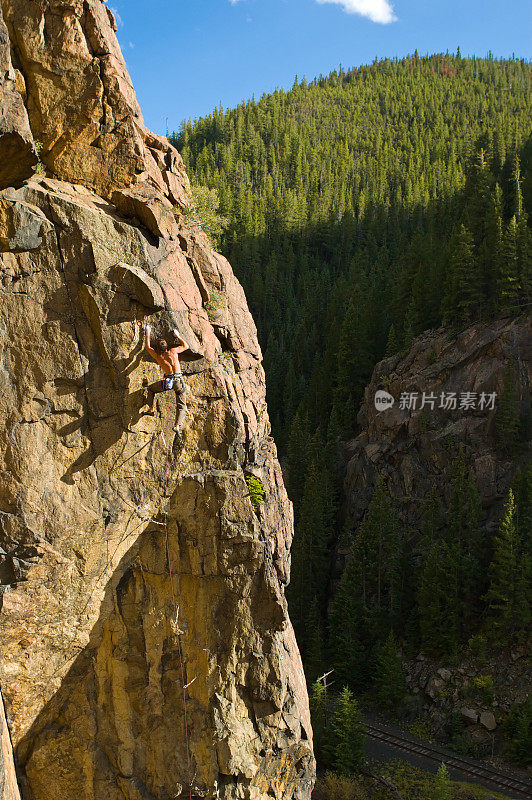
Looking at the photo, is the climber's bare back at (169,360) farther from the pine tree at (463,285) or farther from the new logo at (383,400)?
the pine tree at (463,285)

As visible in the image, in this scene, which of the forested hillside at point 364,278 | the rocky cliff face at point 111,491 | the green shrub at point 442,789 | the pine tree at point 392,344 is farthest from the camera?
the pine tree at point 392,344

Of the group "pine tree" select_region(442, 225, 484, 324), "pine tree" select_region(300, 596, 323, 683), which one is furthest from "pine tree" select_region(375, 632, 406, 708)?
"pine tree" select_region(442, 225, 484, 324)

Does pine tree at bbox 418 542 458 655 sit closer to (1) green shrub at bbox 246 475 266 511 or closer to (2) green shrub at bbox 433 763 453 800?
(2) green shrub at bbox 433 763 453 800

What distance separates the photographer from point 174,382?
10773 millimetres

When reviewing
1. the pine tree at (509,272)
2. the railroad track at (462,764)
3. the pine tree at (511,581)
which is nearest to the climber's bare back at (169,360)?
the railroad track at (462,764)

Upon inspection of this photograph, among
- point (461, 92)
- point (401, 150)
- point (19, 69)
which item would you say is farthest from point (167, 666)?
point (461, 92)

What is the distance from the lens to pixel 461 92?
16800cm

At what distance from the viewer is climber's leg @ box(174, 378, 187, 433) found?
1082 centimetres

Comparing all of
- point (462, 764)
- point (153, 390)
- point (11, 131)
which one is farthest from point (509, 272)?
point (11, 131)

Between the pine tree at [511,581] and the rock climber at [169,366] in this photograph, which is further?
the pine tree at [511,581]

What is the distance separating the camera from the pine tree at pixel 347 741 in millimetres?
28828

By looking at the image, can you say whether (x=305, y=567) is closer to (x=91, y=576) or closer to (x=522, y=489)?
(x=522, y=489)

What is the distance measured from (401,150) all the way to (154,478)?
142374 mm

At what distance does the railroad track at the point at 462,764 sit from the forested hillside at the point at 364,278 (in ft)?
13.7
